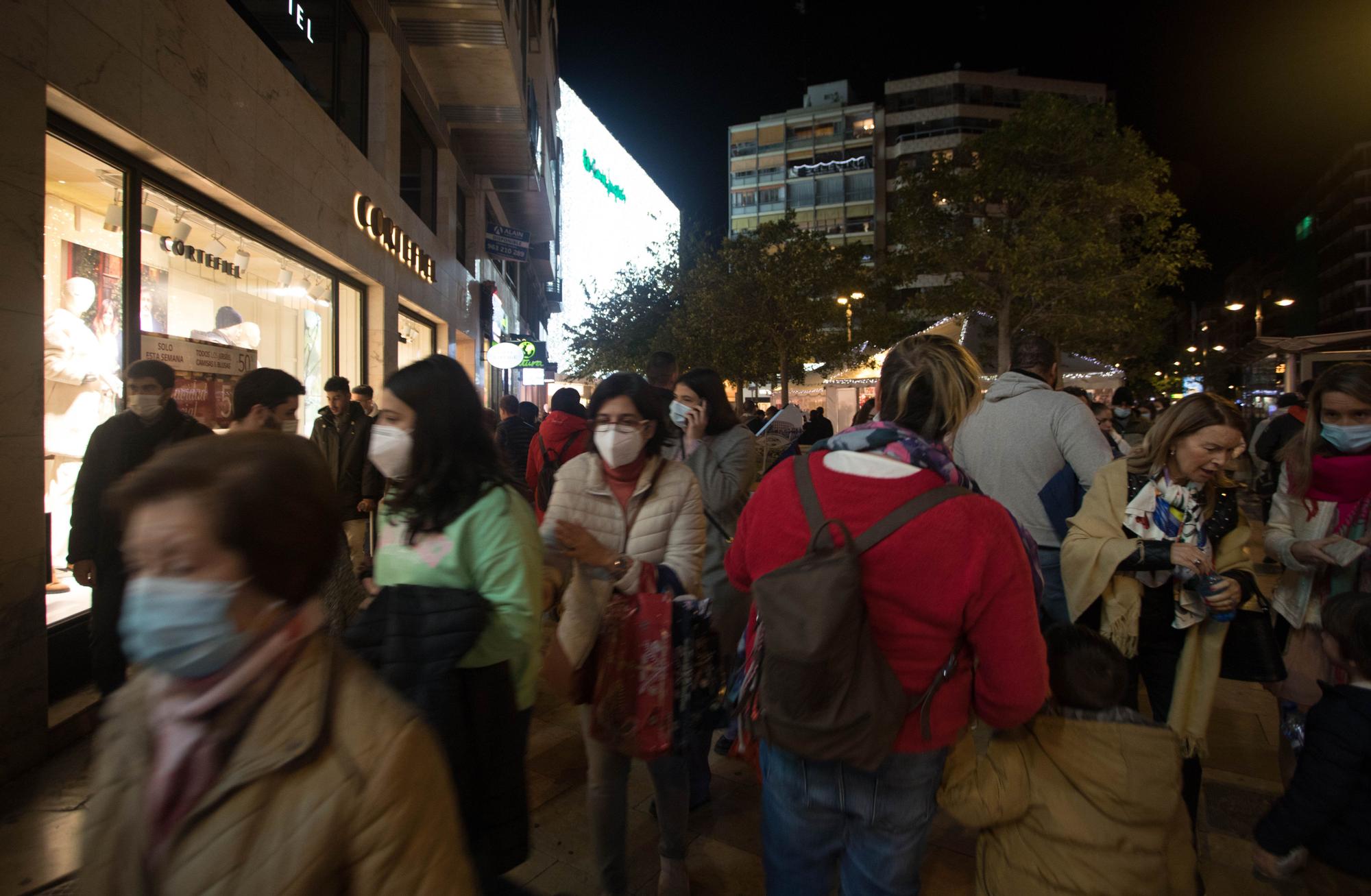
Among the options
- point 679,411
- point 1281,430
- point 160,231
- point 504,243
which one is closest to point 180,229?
point 160,231

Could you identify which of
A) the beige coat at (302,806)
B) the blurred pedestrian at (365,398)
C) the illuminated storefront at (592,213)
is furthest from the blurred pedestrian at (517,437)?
the illuminated storefront at (592,213)

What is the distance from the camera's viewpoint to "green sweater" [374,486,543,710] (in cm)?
200

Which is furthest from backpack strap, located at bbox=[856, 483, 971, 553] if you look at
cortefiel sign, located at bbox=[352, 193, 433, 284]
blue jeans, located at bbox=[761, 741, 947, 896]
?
cortefiel sign, located at bbox=[352, 193, 433, 284]

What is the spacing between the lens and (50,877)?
306 cm

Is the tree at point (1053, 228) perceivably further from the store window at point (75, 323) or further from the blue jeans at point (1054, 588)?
the store window at point (75, 323)

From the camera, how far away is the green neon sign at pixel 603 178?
53.6 metres

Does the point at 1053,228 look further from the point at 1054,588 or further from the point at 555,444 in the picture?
the point at 1054,588

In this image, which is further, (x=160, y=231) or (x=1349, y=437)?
(x=160, y=231)

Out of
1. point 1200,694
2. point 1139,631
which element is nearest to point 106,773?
point 1139,631

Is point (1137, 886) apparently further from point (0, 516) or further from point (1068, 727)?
point (0, 516)

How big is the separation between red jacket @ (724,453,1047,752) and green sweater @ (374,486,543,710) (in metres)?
0.68

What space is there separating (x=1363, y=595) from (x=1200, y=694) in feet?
2.03

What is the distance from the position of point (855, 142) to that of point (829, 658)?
73726 millimetres

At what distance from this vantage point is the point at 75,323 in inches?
198
